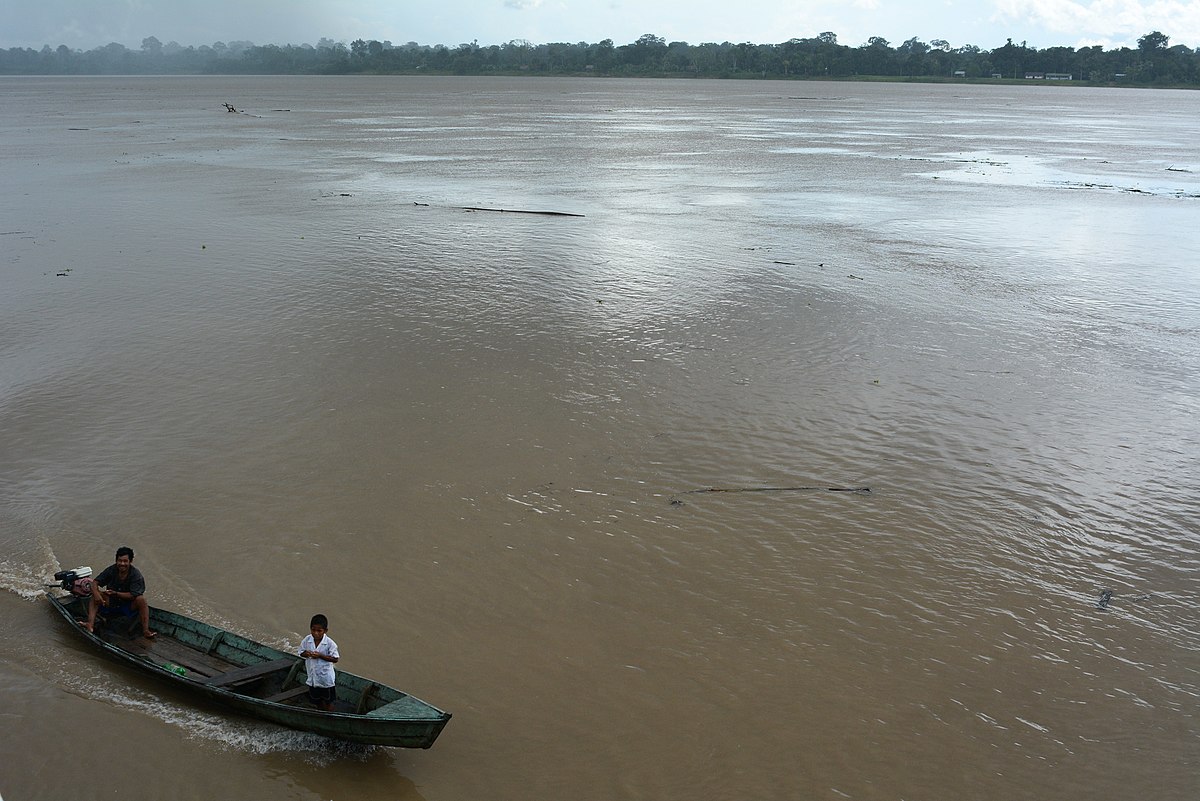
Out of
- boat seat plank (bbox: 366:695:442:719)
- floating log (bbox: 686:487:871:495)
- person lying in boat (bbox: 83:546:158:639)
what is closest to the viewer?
boat seat plank (bbox: 366:695:442:719)

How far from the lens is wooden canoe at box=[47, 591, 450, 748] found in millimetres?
6758

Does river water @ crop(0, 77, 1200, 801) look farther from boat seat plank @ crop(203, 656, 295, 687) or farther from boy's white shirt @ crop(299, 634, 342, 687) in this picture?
boy's white shirt @ crop(299, 634, 342, 687)

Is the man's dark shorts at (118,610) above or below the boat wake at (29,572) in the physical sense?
above

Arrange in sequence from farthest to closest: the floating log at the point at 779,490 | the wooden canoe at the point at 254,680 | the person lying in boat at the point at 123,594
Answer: the floating log at the point at 779,490
the person lying in boat at the point at 123,594
the wooden canoe at the point at 254,680

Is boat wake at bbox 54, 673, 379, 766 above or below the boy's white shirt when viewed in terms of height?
below

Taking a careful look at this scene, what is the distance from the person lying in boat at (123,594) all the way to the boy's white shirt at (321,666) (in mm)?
2085

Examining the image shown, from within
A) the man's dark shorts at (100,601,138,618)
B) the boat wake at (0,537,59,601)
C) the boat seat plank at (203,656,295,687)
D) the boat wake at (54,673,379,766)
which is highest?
the man's dark shorts at (100,601,138,618)

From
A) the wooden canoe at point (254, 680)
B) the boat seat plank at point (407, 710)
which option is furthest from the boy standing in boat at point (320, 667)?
the boat seat plank at point (407, 710)

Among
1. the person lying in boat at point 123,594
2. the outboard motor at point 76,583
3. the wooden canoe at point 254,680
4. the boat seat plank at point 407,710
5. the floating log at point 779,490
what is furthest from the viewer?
the floating log at point 779,490

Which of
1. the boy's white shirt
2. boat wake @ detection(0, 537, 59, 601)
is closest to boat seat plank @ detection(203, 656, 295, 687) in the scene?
the boy's white shirt

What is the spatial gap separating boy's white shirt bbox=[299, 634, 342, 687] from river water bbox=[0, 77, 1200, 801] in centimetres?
51

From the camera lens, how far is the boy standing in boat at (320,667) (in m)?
7.20

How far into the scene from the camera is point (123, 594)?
8289 millimetres

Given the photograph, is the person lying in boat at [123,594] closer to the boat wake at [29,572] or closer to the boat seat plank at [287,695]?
the boat wake at [29,572]
